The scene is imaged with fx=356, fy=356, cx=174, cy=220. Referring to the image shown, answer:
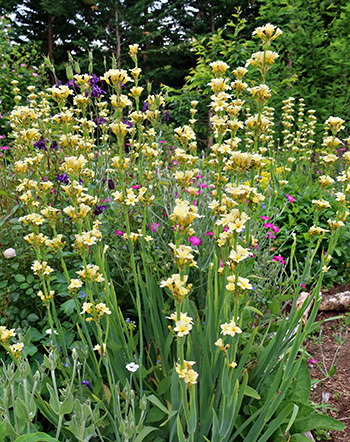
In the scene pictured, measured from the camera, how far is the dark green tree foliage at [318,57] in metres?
5.71

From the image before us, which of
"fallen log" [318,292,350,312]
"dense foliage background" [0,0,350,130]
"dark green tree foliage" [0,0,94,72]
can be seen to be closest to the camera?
"fallen log" [318,292,350,312]

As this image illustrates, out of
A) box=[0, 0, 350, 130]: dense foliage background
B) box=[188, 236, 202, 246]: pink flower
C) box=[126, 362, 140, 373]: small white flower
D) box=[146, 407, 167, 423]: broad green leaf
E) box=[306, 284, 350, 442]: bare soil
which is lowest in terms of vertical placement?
box=[306, 284, 350, 442]: bare soil

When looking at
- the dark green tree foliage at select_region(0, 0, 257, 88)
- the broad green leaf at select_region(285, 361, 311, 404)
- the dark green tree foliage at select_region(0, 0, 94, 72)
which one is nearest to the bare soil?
the broad green leaf at select_region(285, 361, 311, 404)

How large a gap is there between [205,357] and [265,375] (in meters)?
0.40

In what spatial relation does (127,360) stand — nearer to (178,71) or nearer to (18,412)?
(18,412)

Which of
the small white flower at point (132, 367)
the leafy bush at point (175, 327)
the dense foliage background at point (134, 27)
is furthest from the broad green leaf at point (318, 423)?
the dense foliage background at point (134, 27)

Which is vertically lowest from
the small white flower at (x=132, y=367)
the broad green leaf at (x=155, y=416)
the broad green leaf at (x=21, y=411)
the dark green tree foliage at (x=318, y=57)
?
the broad green leaf at (x=155, y=416)

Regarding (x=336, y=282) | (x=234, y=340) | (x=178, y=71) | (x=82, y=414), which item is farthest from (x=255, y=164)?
(x=178, y=71)

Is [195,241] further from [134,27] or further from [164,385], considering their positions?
[134,27]

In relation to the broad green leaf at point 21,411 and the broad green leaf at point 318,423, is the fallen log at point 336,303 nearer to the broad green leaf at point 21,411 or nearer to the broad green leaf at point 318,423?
the broad green leaf at point 318,423

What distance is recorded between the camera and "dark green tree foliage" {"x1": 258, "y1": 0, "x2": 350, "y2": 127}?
5.71m

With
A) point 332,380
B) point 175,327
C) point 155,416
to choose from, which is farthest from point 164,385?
point 332,380

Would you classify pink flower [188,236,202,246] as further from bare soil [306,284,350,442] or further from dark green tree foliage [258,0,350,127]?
dark green tree foliage [258,0,350,127]

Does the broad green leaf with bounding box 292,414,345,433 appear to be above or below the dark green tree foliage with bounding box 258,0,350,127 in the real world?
below
